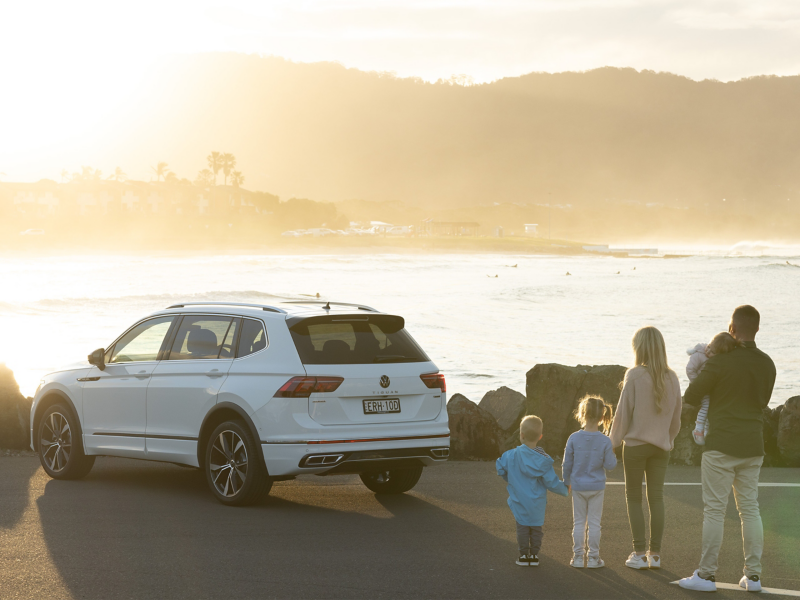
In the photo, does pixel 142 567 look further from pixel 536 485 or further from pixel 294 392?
pixel 536 485

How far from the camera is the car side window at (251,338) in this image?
7938 millimetres

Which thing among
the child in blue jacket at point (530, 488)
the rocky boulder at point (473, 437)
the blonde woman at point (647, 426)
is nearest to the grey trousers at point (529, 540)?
the child in blue jacket at point (530, 488)

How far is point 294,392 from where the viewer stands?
751 cm

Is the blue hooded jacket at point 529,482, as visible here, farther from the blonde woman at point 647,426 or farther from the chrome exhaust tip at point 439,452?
the chrome exhaust tip at point 439,452

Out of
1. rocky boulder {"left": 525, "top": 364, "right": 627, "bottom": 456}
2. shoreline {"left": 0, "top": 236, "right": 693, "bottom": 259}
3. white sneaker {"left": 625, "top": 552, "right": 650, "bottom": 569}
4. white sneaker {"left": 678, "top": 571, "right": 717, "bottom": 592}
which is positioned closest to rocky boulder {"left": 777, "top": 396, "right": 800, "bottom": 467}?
rocky boulder {"left": 525, "top": 364, "right": 627, "bottom": 456}

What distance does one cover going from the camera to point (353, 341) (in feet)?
26.0

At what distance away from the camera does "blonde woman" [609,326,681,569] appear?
6.19 metres

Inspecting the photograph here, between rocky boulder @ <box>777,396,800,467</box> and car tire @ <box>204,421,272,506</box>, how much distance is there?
580cm

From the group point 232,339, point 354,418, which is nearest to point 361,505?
point 354,418

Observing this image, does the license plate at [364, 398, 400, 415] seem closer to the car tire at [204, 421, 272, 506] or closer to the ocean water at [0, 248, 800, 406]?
the car tire at [204, 421, 272, 506]

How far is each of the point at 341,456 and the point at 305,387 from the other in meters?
0.61

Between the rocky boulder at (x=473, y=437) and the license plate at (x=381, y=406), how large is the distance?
322cm

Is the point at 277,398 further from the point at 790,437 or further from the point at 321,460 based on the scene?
the point at 790,437

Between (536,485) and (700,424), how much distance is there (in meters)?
1.11
